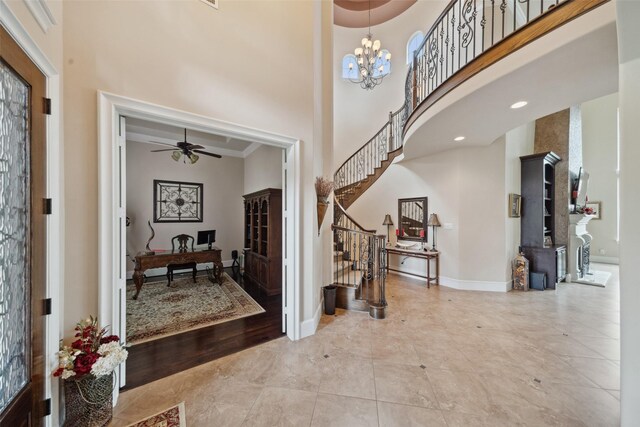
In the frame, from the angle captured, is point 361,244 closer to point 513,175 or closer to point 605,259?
point 513,175

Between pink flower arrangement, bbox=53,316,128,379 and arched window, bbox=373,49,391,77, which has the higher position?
arched window, bbox=373,49,391,77

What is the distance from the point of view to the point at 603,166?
726cm

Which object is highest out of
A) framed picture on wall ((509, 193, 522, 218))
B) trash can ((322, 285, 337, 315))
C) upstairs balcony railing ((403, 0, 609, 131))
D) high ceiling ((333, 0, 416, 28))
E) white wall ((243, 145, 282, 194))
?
high ceiling ((333, 0, 416, 28))

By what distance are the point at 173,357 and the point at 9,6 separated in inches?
113

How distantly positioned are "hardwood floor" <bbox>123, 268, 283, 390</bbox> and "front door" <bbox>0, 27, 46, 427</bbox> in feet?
2.92

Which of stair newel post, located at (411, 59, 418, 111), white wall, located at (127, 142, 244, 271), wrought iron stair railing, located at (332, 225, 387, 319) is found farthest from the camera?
white wall, located at (127, 142, 244, 271)

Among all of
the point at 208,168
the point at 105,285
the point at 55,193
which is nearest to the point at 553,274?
the point at 105,285

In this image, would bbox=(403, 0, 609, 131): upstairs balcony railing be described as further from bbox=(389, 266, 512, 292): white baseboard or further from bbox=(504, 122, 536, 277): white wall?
bbox=(389, 266, 512, 292): white baseboard

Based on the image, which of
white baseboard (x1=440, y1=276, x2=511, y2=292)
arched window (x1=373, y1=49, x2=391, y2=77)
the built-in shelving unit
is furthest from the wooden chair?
arched window (x1=373, y1=49, x2=391, y2=77)

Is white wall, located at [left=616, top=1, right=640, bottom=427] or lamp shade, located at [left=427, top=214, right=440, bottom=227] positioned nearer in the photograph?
white wall, located at [left=616, top=1, right=640, bottom=427]

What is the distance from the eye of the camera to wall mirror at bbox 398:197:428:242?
5359 mm

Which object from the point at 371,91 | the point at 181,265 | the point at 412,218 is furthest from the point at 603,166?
the point at 181,265

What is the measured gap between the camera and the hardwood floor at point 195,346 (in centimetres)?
224

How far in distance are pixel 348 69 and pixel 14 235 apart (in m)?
8.92
